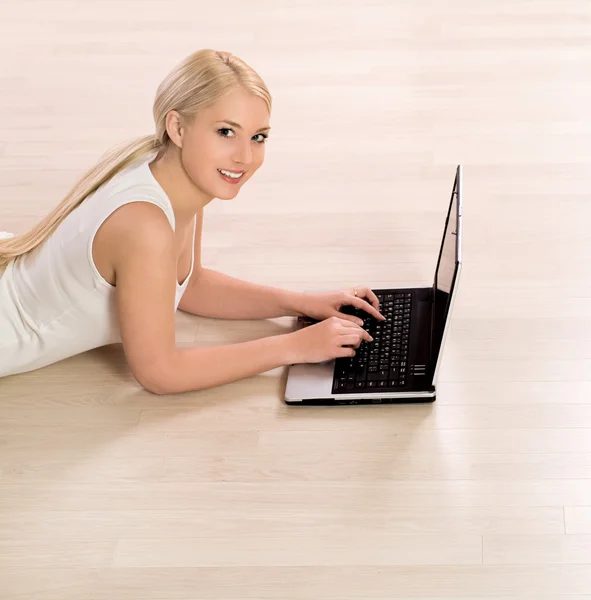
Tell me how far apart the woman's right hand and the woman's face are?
0.36m

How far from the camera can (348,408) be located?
200cm

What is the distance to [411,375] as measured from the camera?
1981 mm

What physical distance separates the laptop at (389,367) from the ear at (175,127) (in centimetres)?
56

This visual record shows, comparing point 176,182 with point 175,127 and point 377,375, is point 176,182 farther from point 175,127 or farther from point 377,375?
point 377,375

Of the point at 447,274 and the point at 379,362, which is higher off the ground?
the point at 447,274

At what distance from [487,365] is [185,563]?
813mm

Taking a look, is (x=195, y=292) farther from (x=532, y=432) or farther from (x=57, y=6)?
(x=57, y=6)

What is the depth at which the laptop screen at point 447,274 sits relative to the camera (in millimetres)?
1722

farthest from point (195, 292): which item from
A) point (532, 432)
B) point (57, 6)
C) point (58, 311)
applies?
point (57, 6)

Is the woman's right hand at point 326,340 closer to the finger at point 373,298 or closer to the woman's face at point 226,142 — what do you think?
the finger at point 373,298

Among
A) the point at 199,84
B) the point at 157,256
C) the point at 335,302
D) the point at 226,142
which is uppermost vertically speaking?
the point at 199,84

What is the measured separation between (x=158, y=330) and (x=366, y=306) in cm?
50

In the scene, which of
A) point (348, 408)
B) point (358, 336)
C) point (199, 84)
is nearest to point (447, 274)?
point (358, 336)

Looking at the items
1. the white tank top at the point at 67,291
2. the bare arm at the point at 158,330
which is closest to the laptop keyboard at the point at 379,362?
the bare arm at the point at 158,330
